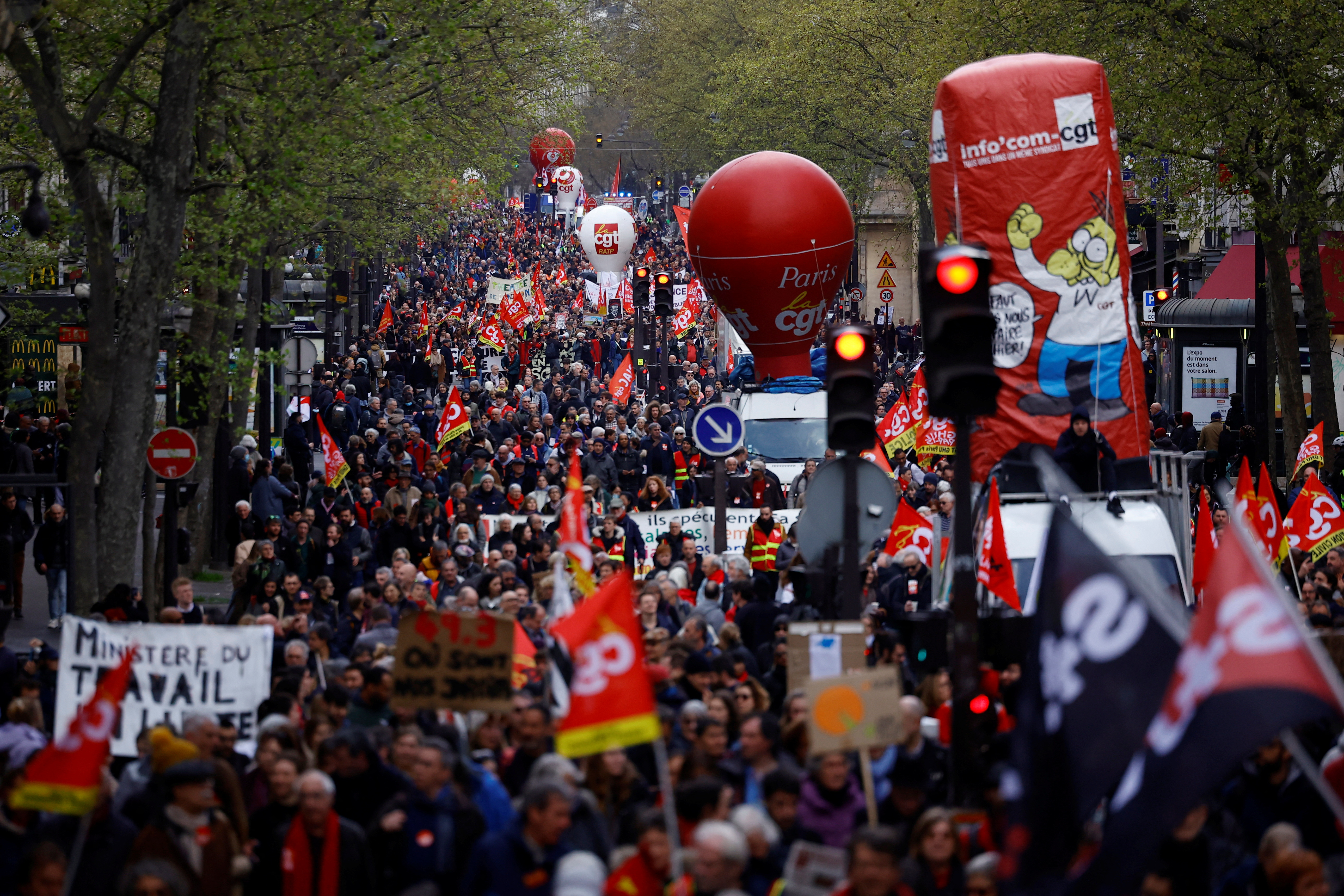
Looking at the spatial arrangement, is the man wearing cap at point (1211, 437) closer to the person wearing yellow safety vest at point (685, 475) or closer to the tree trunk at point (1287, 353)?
the tree trunk at point (1287, 353)

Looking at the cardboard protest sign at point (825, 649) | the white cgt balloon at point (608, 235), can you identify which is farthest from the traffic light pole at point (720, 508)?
the white cgt balloon at point (608, 235)

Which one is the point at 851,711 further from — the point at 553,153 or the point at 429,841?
the point at 553,153

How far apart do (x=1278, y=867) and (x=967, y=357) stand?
333cm

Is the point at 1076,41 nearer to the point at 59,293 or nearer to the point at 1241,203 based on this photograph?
the point at 1241,203

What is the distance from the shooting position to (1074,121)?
15156 mm

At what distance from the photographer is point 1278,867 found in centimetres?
677

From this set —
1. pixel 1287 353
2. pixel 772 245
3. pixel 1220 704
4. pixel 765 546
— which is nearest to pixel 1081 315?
pixel 765 546

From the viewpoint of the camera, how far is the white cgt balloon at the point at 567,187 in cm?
8856

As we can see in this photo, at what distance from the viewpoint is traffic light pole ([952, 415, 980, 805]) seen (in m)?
8.80

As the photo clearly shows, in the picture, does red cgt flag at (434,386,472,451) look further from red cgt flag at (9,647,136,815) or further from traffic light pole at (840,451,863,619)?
red cgt flag at (9,647,136,815)

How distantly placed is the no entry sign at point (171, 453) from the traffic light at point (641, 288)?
1543cm

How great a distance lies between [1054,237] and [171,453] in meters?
8.46

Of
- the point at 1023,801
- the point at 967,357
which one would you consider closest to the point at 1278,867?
the point at 1023,801

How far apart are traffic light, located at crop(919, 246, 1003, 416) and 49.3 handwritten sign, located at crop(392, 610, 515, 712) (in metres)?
2.46
